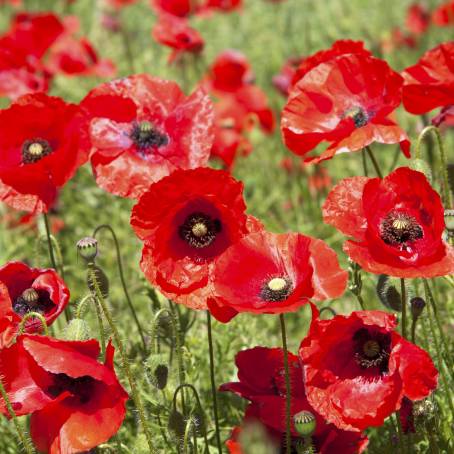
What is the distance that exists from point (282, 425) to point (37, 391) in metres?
0.55

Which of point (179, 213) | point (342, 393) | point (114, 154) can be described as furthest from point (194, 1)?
point (342, 393)

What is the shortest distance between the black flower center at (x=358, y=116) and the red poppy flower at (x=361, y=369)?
2.18ft

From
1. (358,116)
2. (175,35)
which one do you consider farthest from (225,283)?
(175,35)

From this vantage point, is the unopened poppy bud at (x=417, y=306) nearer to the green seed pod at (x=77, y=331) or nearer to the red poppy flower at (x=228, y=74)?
the green seed pod at (x=77, y=331)

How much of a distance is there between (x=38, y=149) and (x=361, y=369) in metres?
1.18

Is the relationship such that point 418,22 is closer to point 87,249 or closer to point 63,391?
point 87,249

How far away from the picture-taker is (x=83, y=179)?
523 centimetres

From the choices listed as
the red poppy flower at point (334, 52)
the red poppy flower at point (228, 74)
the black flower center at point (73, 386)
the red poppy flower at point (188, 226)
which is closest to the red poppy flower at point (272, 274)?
the red poppy flower at point (188, 226)

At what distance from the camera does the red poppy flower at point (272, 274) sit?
6.88 feet

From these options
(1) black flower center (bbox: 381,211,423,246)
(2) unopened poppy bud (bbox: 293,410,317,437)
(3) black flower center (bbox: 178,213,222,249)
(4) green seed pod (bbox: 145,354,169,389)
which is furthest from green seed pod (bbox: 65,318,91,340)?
(1) black flower center (bbox: 381,211,423,246)

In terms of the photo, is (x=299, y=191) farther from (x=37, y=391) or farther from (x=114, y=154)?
(x=37, y=391)

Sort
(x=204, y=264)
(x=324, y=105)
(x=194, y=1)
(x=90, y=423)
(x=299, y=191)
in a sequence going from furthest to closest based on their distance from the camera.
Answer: (x=194, y=1) → (x=299, y=191) → (x=324, y=105) → (x=204, y=264) → (x=90, y=423)

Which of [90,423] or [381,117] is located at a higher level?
[381,117]

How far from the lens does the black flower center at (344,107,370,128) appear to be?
271cm
